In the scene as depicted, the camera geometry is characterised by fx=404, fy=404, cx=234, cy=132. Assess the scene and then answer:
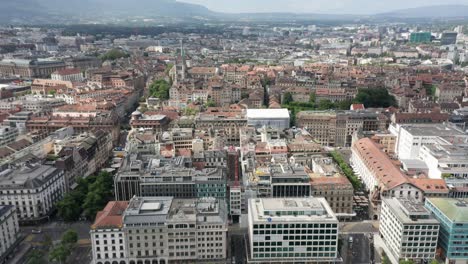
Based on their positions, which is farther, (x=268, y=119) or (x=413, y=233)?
(x=268, y=119)

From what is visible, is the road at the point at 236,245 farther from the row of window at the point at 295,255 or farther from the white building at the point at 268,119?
the white building at the point at 268,119

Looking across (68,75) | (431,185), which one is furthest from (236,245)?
(68,75)

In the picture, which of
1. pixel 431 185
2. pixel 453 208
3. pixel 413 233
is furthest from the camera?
pixel 431 185

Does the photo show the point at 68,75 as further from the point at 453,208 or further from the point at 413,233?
the point at 453,208

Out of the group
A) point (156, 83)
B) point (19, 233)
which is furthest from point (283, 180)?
point (156, 83)

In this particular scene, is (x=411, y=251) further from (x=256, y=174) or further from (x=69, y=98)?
(x=69, y=98)

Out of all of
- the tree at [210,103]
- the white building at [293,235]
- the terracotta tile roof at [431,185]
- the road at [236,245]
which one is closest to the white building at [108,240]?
the road at [236,245]

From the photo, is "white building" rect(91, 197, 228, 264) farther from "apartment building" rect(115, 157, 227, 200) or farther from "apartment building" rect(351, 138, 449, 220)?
"apartment building" rect(351, 138, 449, 220)
